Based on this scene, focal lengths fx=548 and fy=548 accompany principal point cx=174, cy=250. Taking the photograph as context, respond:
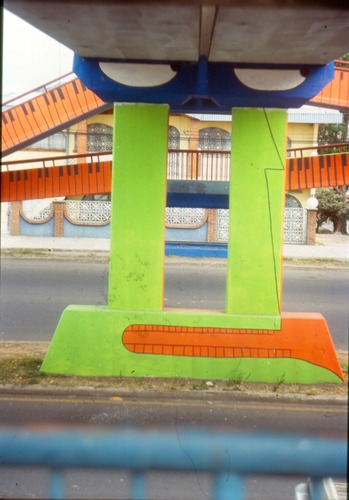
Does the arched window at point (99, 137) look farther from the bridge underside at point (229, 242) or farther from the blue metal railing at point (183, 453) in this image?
the blue metal railing at point (183, 453)

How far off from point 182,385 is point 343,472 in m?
3.39

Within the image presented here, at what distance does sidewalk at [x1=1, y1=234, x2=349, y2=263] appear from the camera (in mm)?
4781

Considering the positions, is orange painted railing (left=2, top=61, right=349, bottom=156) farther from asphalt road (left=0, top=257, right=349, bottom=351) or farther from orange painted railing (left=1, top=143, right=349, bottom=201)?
asphalt road (left=0, top=257, right=349, bottom=351)

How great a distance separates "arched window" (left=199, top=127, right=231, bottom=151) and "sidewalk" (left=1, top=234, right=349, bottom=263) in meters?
1.13

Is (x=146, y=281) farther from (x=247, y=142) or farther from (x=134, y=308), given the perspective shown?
(x=247, y=142)

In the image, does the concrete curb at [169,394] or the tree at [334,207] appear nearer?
the concrete curb at [169,394]

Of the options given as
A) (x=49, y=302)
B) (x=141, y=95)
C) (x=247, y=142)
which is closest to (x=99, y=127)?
(x=141, y=95)

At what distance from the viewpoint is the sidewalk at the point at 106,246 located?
4.78m

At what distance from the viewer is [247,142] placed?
14.9 ft

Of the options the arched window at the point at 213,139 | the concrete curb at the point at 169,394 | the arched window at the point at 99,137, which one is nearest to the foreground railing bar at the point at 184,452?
the concrete curb at the point at 169,394

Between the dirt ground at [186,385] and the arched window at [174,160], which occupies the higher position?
the arched window at [174,160]

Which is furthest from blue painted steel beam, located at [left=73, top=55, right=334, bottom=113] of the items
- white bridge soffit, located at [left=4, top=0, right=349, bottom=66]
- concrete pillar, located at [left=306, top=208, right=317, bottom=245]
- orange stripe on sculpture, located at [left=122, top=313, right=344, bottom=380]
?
orange stripe on sculpture, located at [left=122, top=313, right=344, bottom=380]

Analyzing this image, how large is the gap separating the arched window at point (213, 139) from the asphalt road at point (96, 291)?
1396 mm

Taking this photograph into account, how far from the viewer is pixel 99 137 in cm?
583
